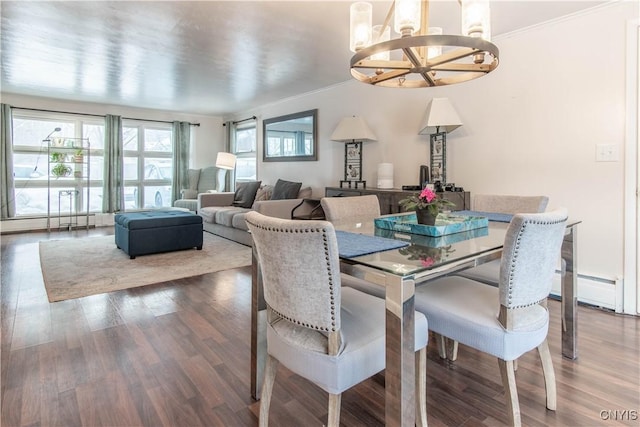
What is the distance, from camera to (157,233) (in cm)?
420

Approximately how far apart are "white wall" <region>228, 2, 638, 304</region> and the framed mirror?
6.29 ft

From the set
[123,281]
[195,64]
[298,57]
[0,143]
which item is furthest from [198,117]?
[123,281]

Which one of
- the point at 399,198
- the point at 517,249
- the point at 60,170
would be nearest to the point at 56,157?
the point at 60,170

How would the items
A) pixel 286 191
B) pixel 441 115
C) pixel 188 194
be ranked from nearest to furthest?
pixel 441 115
pixel 286 191
pixel 188 194

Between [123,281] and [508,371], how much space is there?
3227mm

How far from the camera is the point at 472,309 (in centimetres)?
143

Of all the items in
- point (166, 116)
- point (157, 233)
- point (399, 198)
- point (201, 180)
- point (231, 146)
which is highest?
point (166, 116)

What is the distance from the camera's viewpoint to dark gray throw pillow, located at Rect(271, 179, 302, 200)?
203 inches

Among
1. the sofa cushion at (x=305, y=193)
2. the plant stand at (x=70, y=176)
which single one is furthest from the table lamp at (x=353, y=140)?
the plant stand at (x=70, y=176)

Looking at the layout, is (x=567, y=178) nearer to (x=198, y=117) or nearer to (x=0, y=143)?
(x=198, y=117)

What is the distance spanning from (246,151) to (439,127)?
474 centimetres

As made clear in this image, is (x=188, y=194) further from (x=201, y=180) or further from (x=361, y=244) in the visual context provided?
(x=361, y=244)

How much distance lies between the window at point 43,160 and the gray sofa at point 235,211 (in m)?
2.38

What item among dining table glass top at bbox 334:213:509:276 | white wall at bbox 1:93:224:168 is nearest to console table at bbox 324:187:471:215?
Result: dining table glass top at bbox 334:213:509:276
